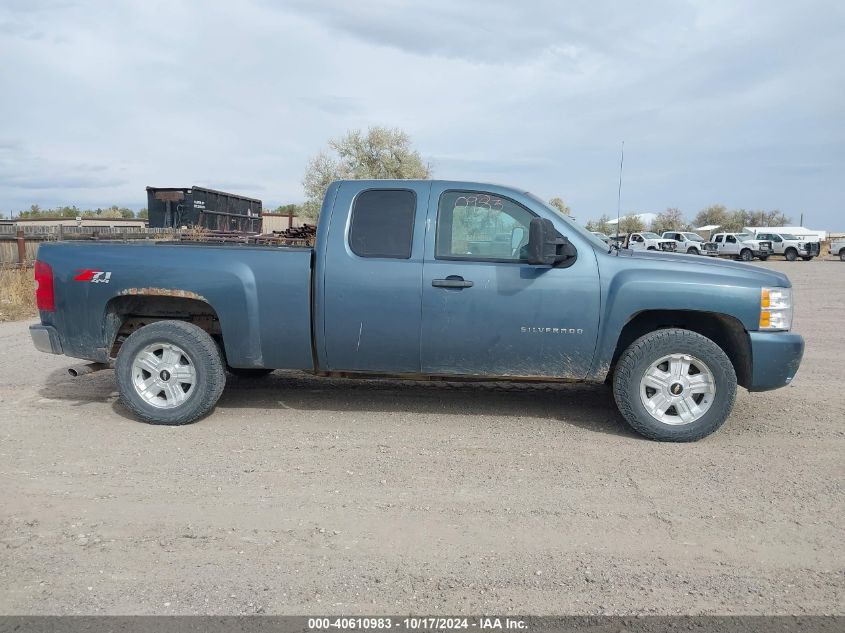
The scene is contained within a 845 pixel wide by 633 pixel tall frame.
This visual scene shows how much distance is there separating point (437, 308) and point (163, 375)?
2.32 m

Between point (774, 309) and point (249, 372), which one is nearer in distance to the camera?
point (774, 309)

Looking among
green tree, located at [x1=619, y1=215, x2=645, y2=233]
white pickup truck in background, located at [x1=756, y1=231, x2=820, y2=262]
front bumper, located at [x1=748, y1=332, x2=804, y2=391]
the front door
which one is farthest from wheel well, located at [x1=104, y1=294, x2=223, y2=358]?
white pickup truck in background, located at [x1=756, y1=231, x2=820, y2=262]

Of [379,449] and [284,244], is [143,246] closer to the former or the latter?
[284,244]

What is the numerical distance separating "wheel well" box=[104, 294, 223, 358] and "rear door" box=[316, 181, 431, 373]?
1086 millimetres

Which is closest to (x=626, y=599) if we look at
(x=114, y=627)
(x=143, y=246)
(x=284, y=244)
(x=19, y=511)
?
(x=114, y=627)

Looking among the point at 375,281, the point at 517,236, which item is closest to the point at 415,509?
the point at 375,281

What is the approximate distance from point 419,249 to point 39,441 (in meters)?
3.21

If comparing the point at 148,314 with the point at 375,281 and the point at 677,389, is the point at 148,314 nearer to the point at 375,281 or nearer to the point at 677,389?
the point at 375,281

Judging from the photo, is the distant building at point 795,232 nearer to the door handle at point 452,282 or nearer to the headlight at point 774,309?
the headlight at point 774,309

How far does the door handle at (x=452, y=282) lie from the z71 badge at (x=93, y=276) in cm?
265

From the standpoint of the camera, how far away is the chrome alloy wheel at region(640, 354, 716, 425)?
5164 millimetres

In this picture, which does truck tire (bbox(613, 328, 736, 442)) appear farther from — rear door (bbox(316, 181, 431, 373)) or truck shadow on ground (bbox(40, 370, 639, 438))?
rear door (bbox(316, 181, 431, 373))

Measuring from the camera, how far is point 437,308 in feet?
17.2

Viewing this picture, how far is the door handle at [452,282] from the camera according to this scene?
5.20m
